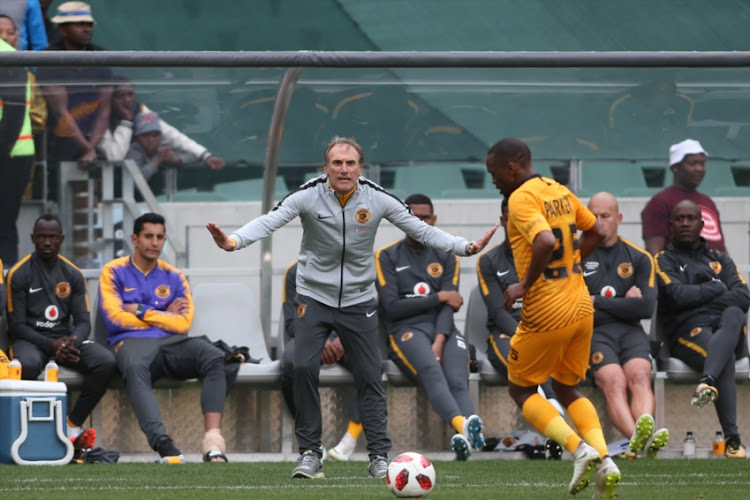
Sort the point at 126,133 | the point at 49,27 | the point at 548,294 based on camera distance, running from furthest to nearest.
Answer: the point at 49,27 → the point at 126,133 → the point at 548,294

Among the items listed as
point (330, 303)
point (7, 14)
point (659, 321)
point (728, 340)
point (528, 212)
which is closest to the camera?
point (528, 212)

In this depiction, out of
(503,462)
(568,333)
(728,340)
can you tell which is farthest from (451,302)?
(568,333)

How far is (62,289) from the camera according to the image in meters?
8.38

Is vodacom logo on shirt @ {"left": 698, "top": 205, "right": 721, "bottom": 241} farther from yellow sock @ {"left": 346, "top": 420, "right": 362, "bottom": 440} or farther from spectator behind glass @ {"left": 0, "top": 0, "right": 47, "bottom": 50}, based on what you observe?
spectator behind glass @ {"left": 0, "top": 0, "right": 47, "bottom": 50}

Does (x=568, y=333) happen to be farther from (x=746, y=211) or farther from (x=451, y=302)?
(x=746, y=211)

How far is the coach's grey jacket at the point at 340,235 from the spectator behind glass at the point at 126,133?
2148 mm

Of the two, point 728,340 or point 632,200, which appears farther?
point 632,200

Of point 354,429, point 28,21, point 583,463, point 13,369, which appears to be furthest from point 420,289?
point 28,21

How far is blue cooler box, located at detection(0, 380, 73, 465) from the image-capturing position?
757 cm

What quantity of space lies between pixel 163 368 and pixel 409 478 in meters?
3.06

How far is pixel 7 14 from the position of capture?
10.2m

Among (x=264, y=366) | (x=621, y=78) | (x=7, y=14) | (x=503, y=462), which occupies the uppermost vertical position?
(x=7, y=14)

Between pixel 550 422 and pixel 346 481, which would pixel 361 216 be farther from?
pixel 550 422

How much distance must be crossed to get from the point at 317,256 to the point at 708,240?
357 cm
